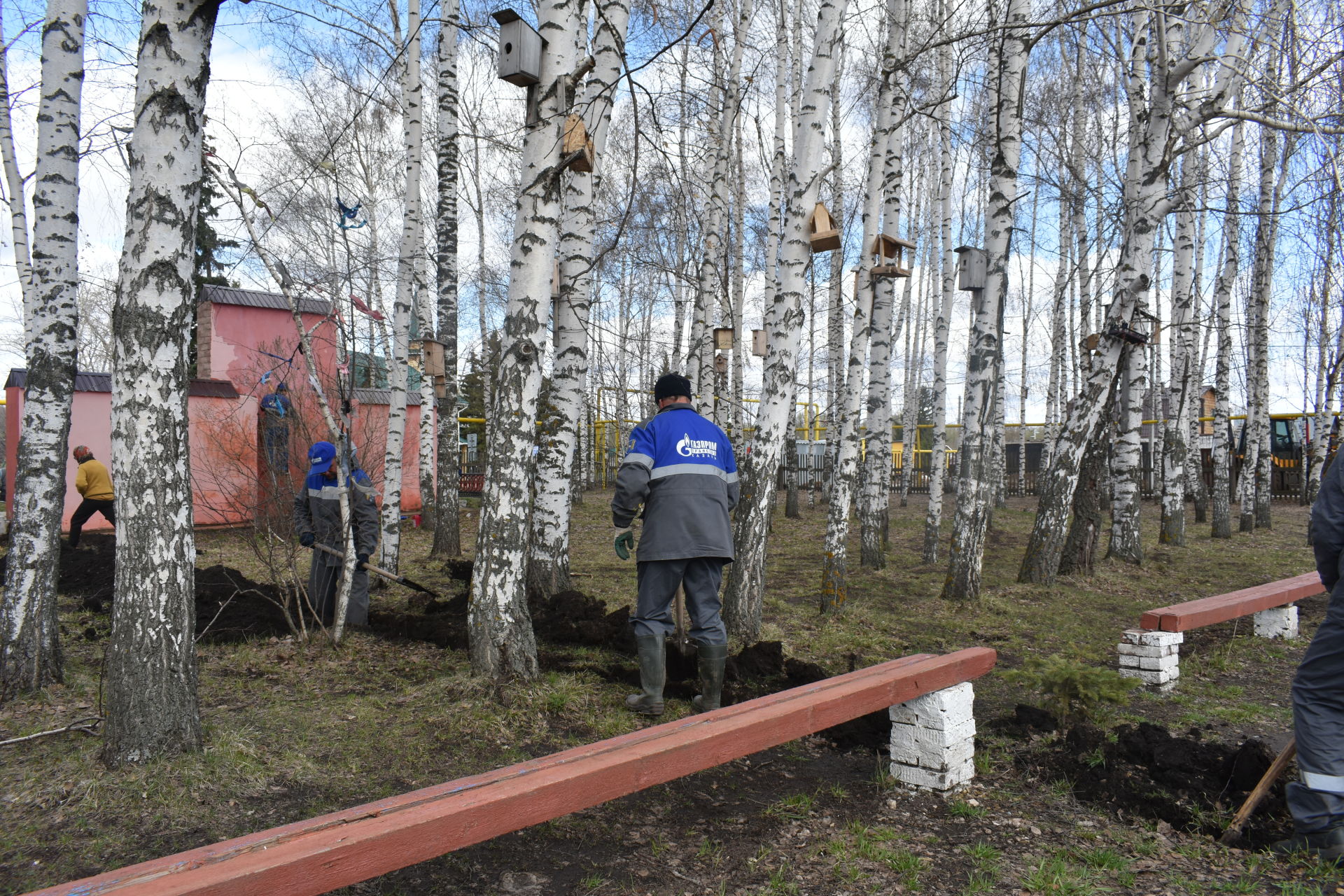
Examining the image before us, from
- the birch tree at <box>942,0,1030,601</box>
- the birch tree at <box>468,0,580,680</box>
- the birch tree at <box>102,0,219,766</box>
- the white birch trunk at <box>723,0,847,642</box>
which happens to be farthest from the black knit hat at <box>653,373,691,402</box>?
the birch tree at <box>942,0,1030,601</box>

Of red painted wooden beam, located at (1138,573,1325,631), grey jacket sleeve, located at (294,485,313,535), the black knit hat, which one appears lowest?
red painted wooden beam, located at (1138,573,1325,631)

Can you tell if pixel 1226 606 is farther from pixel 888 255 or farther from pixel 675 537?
pixel 888 255

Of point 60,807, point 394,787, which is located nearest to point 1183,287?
point 394,787

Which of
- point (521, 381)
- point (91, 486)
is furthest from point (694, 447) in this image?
point (91, 486)

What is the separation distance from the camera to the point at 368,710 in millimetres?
4320

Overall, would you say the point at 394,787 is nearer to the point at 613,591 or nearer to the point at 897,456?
the point at 613,591

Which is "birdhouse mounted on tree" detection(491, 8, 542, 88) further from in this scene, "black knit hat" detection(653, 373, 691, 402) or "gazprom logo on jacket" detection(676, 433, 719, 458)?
"gazprom logo on jacket" detection(676, 433, 719, 458)

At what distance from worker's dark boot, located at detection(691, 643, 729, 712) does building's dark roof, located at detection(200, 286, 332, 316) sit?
38.2 ft

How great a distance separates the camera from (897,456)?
103ft

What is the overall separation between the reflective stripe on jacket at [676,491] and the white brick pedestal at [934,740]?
1267mm

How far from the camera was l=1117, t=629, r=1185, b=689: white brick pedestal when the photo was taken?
16.1ft

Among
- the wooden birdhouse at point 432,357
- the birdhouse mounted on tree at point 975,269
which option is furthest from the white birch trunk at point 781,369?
the wooden birdhouse at point 432,357

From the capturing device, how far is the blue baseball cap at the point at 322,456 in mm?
5980

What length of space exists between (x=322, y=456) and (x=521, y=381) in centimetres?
251
